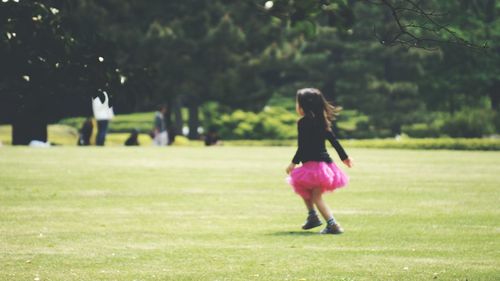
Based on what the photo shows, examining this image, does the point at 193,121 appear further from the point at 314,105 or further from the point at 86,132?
the point at 314,105

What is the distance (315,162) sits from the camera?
465 inches

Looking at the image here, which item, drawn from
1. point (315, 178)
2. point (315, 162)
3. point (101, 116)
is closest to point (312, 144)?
point (315, 162)

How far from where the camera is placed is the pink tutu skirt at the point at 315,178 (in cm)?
1167

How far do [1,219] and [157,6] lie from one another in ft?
125

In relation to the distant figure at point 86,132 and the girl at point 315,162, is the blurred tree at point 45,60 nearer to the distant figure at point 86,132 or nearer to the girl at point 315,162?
the girl at point 315,162

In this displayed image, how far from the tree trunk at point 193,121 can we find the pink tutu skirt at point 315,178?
41822 mm

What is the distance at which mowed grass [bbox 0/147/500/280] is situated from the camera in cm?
895

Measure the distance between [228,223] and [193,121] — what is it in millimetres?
42011

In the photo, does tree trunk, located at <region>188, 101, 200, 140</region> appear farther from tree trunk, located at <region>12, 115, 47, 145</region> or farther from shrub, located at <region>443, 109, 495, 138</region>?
tree trunk, located at <region>12, 115, 47, 145</region>

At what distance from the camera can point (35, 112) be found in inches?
300

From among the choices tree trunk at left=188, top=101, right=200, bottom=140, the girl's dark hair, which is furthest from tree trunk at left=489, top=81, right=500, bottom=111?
the girl's dark hair

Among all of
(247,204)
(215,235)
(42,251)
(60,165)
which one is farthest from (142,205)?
(60,165)

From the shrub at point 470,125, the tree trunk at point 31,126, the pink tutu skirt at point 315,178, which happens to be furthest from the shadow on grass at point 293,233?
the shrub at point 470,125

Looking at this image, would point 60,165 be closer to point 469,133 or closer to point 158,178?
point 158,178
